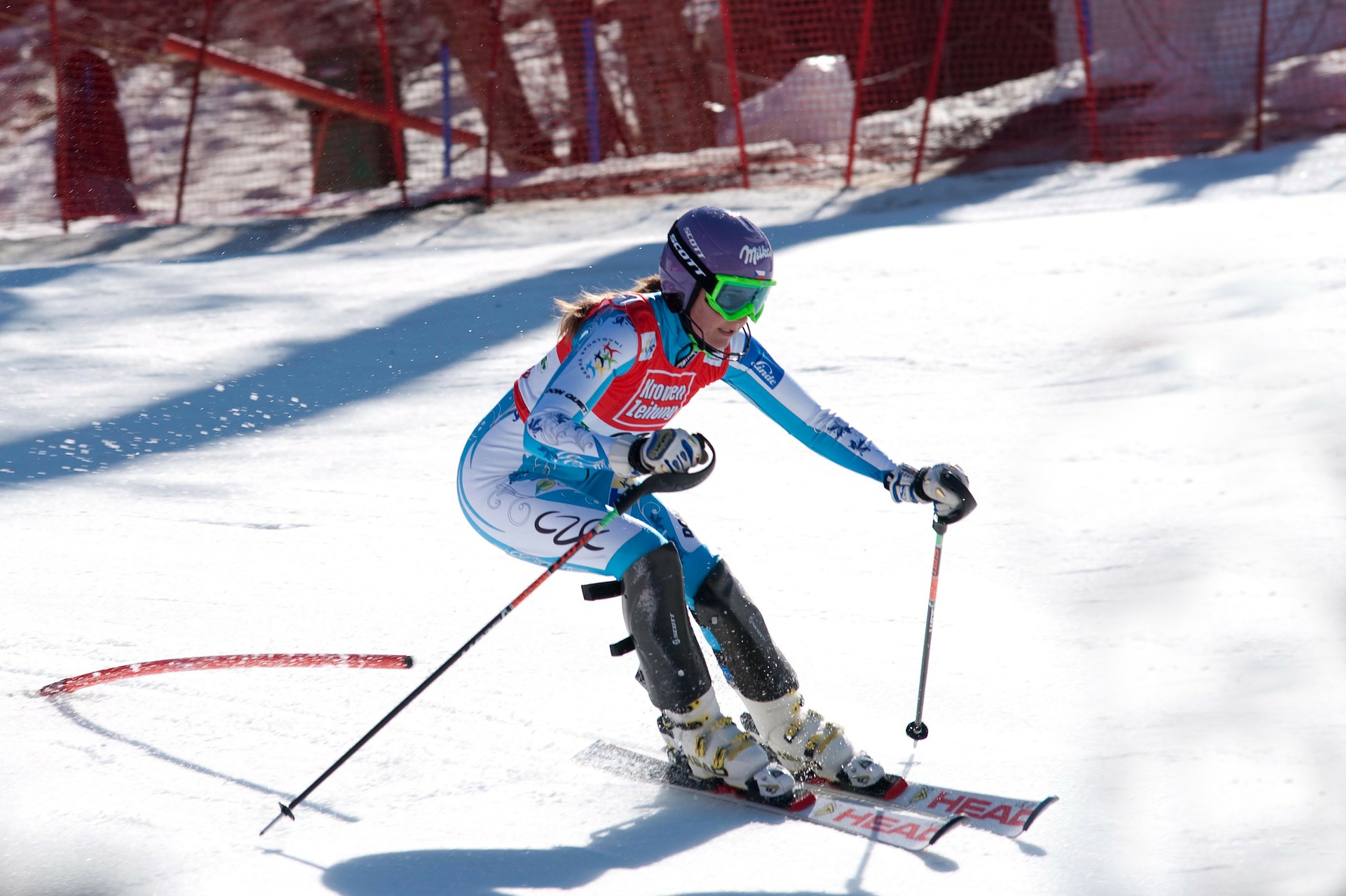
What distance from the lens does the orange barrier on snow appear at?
365 centimetres

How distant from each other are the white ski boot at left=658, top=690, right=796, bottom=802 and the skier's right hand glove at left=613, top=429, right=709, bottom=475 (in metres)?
0.63

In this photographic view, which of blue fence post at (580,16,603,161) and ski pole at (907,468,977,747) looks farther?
blue fence post at (580,16,603,161)

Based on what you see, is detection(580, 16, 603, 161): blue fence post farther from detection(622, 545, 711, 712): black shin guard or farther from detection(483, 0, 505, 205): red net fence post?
detection(622, 545, 711, 712): black shin guard

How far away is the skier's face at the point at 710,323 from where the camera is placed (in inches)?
116

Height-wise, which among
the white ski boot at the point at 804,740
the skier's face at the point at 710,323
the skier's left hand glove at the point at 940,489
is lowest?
the white ski boot at the point at 804,740

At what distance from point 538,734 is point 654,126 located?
365 inches

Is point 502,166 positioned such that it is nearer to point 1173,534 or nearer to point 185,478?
point 185,478

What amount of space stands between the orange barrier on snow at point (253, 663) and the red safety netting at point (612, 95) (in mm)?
7403

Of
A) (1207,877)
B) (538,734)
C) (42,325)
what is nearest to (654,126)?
(42,325)

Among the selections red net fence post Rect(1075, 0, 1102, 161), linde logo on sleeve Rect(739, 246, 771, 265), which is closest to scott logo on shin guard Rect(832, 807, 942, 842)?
linde logo on sleeve Rect(739, 246, 771, 265)

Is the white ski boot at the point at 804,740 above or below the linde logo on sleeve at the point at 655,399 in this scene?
below

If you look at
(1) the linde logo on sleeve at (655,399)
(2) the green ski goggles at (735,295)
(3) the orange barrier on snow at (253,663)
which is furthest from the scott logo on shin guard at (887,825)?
(3) the orange barrier on snow at (253,663)

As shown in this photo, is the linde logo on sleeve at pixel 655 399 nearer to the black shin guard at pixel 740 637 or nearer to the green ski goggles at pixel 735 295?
the green ski goggles at pixel 735 295

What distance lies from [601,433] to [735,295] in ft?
1.62
